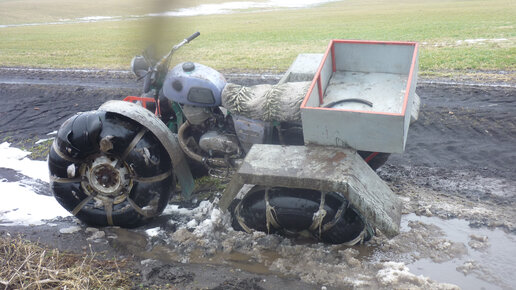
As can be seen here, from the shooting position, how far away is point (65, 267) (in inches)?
144

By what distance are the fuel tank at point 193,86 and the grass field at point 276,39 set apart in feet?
2.31

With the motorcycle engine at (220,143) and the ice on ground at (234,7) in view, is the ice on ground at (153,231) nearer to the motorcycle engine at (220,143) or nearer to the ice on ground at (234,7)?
the motorcycle engine at (220,143)

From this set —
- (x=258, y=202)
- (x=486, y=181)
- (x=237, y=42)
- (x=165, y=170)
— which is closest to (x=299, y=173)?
(x=258, y=202)

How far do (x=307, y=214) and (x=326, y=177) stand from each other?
0.36m

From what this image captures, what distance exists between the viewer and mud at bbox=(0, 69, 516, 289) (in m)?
3.54

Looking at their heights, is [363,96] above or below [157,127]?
above

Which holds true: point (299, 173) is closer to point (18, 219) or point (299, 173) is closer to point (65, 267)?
point (65, 267)

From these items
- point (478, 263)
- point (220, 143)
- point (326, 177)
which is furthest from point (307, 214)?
point (478, 263)

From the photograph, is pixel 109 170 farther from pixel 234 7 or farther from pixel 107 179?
pixel 234 7

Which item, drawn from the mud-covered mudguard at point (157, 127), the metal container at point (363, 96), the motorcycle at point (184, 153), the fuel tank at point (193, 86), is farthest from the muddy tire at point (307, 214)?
the fuel tank at point (193, 86)

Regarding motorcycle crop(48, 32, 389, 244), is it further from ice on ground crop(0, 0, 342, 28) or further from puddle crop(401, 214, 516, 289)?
ice on ground crop(0, 0, 342, 28)

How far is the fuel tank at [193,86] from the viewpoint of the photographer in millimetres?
4453

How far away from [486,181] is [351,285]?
7.64ft

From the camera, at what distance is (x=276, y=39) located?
16875mm
